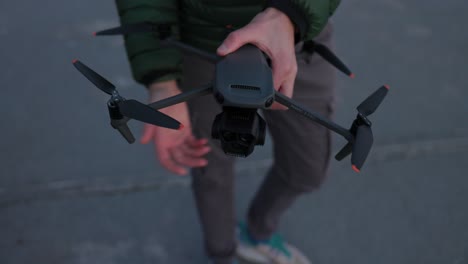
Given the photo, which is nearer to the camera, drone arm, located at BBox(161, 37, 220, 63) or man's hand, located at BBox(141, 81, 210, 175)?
drone arm, located at BBox(161, 37, 220, 63)

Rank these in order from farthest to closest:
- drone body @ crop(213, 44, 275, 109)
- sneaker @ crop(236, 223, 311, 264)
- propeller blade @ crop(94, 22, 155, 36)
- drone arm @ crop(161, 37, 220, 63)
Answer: sneaker @ crop(236, 223, 311, 264) < propeller blade @ crop(94, 22, 155, 36) < drone arm @ crop(161, 37, 220, 63) < drone body @ crop(213, 44, 275, 109)

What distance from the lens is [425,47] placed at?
2467 mm

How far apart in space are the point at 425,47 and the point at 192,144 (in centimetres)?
207

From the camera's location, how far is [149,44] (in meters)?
0.89

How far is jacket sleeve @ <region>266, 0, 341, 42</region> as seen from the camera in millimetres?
738

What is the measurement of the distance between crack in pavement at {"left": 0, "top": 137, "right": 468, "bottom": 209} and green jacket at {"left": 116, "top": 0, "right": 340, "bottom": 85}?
0.93 metres

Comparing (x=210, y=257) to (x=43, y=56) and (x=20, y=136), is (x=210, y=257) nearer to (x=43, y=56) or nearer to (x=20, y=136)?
(x=20, y=136)

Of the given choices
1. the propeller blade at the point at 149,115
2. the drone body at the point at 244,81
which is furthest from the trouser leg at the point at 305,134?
the propeller blade at the point at 149,115

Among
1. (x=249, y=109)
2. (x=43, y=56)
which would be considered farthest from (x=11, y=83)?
(x=249, y=109)

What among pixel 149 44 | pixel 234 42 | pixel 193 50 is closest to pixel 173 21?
pixel 149 44

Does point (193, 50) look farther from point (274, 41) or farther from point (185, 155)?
point (185, 155)

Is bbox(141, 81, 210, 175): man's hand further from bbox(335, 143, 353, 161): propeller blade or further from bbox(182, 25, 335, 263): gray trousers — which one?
bbox(335, 143, 353, 161): propeller blade

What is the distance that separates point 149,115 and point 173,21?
0.39 meters

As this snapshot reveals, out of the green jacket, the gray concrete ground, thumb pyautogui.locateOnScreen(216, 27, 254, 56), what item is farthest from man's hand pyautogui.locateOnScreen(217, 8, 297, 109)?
the gray concrete ground
